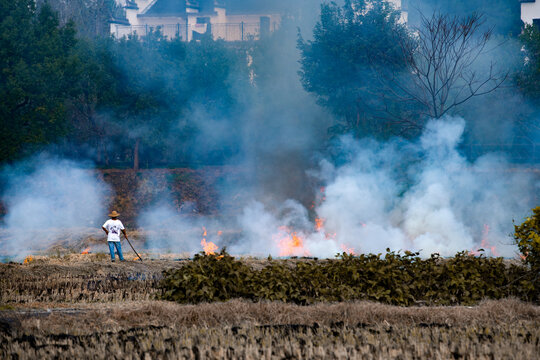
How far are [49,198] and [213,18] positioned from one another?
27.7m

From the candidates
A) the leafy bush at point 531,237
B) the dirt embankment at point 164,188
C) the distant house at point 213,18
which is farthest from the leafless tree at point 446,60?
the distant house at point 213,18

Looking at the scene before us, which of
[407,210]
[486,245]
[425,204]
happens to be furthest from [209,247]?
[486,245]

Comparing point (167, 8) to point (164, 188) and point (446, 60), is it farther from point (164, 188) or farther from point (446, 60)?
point (446, 60)

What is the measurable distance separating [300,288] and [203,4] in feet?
154

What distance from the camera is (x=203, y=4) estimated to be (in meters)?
54.3

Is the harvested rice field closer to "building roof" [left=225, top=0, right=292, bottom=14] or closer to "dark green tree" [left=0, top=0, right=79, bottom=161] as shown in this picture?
"dark green tree" [left=0, top=0, right=79, bottom=161]

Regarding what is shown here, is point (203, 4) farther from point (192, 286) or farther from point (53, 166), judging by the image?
point (192, 286)

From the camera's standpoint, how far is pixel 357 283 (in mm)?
11094

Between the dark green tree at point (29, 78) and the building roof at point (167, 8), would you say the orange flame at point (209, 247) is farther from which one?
the building roof at point (167, 8)

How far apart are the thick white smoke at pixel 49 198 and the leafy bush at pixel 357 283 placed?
17897mm

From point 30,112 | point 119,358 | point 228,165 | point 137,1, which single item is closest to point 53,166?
point 30,112

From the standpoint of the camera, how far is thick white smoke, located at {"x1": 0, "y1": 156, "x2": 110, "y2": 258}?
29.7 metres

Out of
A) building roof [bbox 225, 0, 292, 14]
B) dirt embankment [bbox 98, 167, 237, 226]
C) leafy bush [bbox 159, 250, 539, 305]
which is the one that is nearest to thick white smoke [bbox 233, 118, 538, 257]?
dirt embankment [bbox 98, 167, 237, 226]

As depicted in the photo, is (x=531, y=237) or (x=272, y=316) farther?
(x=531, y=237)
